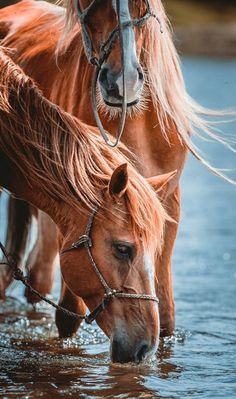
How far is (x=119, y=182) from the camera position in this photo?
4.99m

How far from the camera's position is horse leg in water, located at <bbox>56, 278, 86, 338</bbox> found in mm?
6520

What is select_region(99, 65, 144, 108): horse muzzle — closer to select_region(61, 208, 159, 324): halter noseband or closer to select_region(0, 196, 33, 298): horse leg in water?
select_region(61, 208, 159, 324): halter noseband

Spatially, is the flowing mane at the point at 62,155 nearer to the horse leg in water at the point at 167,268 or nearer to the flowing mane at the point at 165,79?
the flowing mane at the point at 165,79

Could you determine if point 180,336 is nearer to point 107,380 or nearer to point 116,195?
point 107,380

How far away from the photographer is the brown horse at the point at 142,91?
18.4ft

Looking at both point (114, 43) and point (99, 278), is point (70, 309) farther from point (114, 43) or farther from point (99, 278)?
point (114, 43)

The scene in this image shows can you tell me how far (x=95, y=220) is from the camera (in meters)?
5.14

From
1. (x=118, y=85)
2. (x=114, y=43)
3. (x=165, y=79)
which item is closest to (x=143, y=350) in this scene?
(x=118, y=85)

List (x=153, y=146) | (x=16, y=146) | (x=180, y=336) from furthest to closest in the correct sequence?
(x=180, y=336) < (x=153, y=146) < (x=16, y=146)

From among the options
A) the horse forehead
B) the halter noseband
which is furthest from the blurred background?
the halter noseband

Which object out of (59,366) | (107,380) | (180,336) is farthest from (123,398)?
(180,336)

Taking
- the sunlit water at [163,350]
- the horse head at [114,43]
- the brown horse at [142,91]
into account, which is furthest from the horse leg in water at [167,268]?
the horse head at [114,43]

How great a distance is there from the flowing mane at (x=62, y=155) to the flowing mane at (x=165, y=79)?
0.66m

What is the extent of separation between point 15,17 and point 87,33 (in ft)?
8.05
